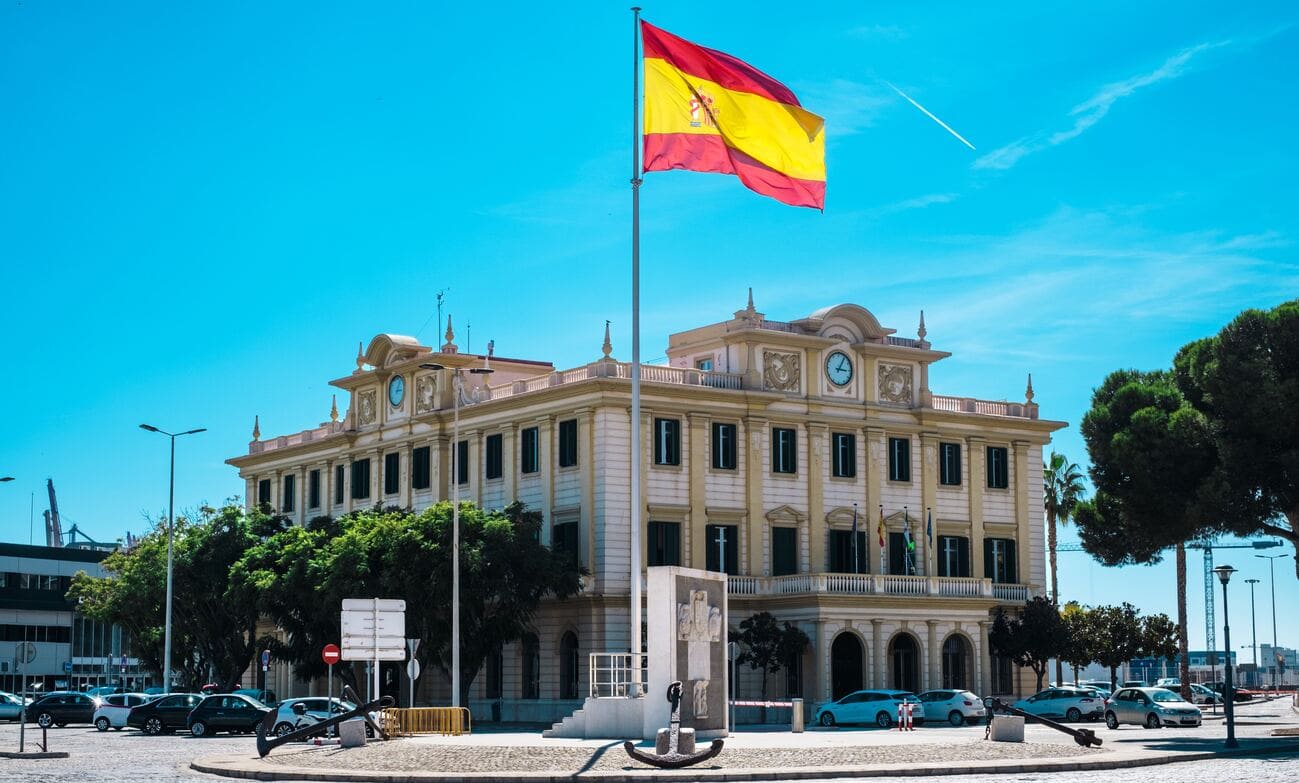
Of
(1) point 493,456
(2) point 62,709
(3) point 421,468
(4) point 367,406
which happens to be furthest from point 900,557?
(2) point 62,709

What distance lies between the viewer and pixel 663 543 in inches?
2675

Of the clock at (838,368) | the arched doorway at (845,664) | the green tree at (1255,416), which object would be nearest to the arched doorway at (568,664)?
the arched doorway at (845,664)

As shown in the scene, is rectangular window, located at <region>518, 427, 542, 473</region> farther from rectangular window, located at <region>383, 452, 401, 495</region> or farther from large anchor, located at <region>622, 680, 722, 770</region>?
large anchor, located at <region>622, 680, 722, 770</region>

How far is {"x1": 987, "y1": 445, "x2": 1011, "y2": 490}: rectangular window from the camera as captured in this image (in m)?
77.4

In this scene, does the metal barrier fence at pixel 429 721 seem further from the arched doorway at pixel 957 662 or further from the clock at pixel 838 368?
the clock at pixel 838 368

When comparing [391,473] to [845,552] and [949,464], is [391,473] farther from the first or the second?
[949,464]

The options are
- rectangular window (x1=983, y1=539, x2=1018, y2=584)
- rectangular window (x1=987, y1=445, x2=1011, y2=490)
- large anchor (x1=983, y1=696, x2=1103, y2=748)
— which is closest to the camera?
large anchor (x1=983, y1=696, x2=1103, y2=748)

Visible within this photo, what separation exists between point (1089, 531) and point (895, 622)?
545 inches

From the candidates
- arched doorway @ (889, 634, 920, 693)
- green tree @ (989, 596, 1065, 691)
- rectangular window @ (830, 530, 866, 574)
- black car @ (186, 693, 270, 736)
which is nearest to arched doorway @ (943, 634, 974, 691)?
arched doorway @ (889, 634, 920, 693)

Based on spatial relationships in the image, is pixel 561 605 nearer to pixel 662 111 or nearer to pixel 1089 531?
pixel 1089 531

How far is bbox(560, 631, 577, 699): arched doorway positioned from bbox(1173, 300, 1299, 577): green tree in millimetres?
26751

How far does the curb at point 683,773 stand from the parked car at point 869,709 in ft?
74.2

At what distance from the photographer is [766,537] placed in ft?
232

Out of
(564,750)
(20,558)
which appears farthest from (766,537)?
(20,558)
